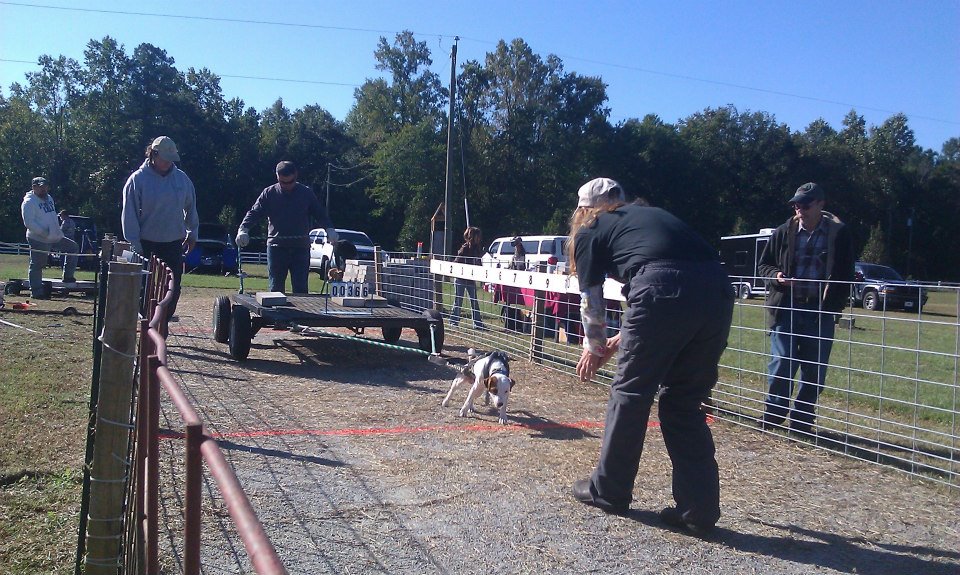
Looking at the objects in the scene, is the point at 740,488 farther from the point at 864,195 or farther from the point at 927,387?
the point at 864,195

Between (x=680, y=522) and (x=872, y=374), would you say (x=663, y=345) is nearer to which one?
(x=680, y=522)

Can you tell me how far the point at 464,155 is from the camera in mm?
52719

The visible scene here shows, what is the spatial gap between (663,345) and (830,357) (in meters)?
7.15

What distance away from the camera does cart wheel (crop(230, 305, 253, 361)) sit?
7809 millimetres

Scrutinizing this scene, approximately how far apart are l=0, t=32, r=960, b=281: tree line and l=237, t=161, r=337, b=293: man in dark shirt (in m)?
38.8

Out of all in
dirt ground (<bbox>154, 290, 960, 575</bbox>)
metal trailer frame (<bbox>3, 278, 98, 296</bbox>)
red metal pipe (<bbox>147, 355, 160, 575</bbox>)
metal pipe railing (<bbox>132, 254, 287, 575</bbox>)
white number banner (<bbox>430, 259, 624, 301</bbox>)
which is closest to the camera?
metal pipe railing (<bbox>132, 254, 287, 575</bbox>)

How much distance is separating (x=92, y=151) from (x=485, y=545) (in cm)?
5410

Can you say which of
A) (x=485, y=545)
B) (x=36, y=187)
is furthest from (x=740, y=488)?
(x=36, y=187)

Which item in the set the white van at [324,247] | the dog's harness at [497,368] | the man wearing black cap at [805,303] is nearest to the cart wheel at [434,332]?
the dog's harness at [497,368]

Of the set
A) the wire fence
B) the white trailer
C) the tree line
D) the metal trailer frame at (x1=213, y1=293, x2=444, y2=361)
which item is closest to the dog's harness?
the wire fence

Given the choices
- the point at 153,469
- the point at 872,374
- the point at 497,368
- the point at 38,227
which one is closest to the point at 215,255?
the point at 38,227

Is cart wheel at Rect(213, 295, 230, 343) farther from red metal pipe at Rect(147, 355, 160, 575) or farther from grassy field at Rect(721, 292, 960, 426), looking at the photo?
red metal pipe at Rect(147, 355, 160, 575)

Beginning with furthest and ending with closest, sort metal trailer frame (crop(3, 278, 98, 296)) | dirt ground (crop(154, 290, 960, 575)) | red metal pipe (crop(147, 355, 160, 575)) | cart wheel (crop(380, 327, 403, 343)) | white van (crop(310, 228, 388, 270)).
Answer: white van (crop(310, 228, 388, 270)) → metal trailer frame (crop(3, 278, 98, 296)) → cart wheel (crop(380, 327, 403, 343)) → dirt ground (crop(154, 290, 960, 575)) → red metal pipe (crop(147, 355, 160, 575))

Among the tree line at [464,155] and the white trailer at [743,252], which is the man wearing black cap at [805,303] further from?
the tree line at [464,155]
